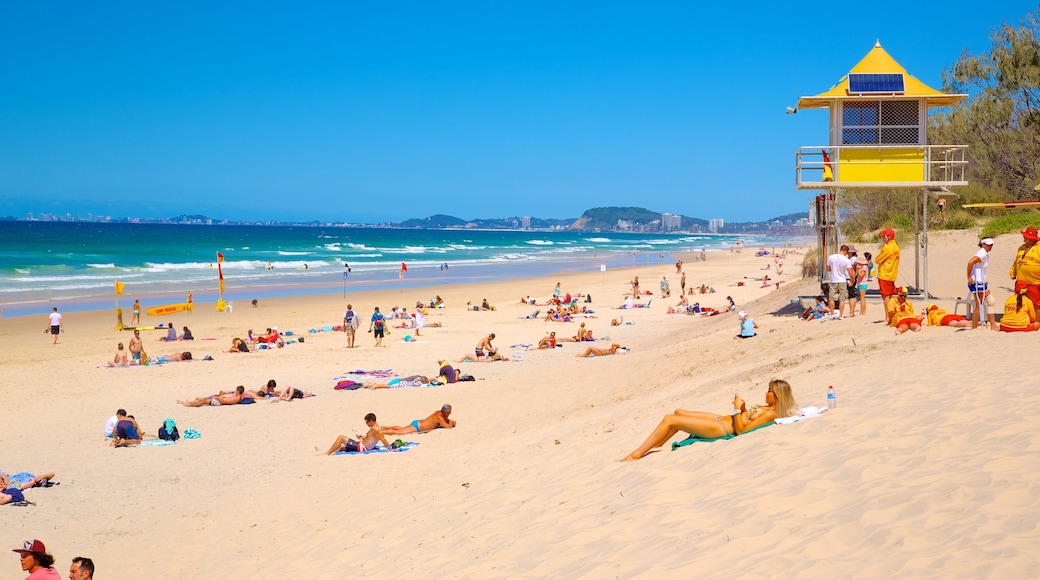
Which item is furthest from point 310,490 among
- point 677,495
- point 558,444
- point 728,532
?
point 728,532

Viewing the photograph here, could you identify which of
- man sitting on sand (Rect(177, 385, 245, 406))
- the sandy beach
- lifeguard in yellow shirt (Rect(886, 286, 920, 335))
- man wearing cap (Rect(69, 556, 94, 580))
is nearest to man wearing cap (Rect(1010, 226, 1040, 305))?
the sandy beach

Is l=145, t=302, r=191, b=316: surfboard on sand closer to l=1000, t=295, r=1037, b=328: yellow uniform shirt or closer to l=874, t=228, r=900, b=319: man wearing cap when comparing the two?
l=874, t=228, r=900, b=319: man wearing cap

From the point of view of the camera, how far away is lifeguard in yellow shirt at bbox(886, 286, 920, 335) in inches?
460

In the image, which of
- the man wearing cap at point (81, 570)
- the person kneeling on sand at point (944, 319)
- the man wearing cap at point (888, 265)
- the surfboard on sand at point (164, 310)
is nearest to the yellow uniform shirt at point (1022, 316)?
the person kneeling on sand at point (944, 319)

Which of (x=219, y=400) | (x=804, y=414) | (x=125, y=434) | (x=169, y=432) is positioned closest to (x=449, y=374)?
(x=219, y=400)

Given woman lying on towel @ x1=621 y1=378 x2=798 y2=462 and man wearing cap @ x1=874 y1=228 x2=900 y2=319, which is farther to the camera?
man wearing cap @ x1=874 y1=228 x2=900 y2=319

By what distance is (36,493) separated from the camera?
9.63 metres

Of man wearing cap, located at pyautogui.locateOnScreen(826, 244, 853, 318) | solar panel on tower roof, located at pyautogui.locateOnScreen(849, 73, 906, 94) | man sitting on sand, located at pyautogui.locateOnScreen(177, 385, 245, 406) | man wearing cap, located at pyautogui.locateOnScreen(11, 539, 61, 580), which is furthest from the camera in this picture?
solar panel on tower roof, located at pyautogui.locateOnScreen(849, 73, 906, 94)

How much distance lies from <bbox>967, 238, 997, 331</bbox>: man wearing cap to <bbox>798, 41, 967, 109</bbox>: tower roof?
4490 millimetres

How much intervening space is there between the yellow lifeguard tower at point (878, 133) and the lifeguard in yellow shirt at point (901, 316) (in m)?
3.29

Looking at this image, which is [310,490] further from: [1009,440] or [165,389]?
[165,389]

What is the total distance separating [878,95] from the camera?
1553 centimetres

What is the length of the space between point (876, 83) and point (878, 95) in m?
0.22

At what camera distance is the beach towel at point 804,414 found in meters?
7.25
